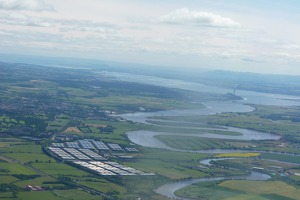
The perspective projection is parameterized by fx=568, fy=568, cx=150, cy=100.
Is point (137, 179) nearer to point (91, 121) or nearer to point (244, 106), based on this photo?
point (91, 121)

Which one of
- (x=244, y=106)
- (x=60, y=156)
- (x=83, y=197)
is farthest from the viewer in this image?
(x=244, y=106)

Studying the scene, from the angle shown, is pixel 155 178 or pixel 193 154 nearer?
pixel 155 178

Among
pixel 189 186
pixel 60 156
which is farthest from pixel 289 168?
pixel 60 156

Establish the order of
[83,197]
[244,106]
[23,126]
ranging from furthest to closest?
[244,106] < [23,126] < [83,197]

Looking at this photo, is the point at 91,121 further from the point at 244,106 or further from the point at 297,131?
the point at 244,106

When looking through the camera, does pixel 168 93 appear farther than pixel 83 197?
Yes

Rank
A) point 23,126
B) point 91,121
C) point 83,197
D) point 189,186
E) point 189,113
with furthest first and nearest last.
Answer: point 189,113 < point 91,121 < point 23,126 < point 189,186 < point 83,197

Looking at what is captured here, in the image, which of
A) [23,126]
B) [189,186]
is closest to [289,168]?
[189,186]

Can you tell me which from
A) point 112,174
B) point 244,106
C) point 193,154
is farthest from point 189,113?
point 112,174

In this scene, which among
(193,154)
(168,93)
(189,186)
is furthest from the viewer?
(168,93)
